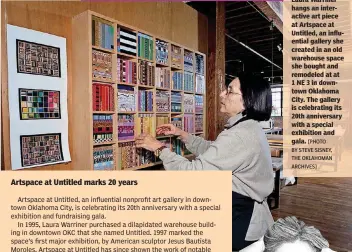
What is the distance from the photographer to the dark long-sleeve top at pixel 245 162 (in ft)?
3.16

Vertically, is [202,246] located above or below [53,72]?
below

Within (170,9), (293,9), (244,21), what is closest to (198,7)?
(170,9)

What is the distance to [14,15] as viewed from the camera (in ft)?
4.89

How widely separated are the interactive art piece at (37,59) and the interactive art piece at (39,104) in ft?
0.38

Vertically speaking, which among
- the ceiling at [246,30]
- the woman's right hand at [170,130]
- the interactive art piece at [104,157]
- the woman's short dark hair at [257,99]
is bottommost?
the interactive art piece at [104,157]

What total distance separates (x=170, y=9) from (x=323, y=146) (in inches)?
81.5

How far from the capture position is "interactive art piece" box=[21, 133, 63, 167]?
154cm

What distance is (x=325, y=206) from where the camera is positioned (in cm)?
342

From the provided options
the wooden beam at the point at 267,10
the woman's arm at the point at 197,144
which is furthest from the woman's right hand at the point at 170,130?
→ the wooden beam at the point at 267,10

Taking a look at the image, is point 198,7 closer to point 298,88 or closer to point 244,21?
→ point 244,21

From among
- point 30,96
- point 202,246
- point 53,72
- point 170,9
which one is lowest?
point 202,246

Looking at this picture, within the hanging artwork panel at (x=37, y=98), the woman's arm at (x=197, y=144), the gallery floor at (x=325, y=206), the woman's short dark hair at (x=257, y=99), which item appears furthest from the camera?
the gallery floor at (x=325, y=206)

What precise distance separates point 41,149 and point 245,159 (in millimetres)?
1252

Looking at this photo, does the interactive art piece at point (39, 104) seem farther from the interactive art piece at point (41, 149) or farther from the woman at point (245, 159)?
the woman at point (245, 159)
